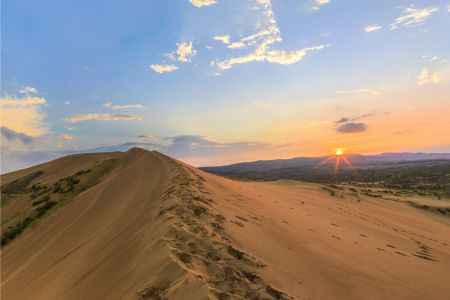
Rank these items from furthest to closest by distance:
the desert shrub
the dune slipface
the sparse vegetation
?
the desert shrub
the sparse vegetation
the dune slipface

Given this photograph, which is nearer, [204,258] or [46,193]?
[204,258]

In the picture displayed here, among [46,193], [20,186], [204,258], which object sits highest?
[20,186]

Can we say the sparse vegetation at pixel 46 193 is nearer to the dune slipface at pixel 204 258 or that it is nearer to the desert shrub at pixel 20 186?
the desert shrub at pixel 20 186

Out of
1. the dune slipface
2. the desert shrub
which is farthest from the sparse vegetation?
the dune slipface

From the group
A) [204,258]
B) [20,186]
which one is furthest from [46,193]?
[204,258]

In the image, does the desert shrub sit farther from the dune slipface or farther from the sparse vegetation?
the dune slipface

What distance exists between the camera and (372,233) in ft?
32.9

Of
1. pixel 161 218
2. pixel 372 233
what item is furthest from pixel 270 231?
pixel 372 233

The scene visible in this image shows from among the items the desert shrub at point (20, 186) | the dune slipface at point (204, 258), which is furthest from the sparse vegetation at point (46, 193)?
the dune slipface at point (204, 258)

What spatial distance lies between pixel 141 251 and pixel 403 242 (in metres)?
7.92

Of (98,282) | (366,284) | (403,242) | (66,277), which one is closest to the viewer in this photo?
(366,284)

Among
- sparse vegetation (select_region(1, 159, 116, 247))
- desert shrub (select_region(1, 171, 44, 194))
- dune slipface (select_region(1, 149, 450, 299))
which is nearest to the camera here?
dune slipface (select_region(1, 149, 450, 299))

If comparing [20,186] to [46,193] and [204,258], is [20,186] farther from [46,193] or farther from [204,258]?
[204,258]

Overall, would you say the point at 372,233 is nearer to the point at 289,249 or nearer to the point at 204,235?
the point at 289,249
